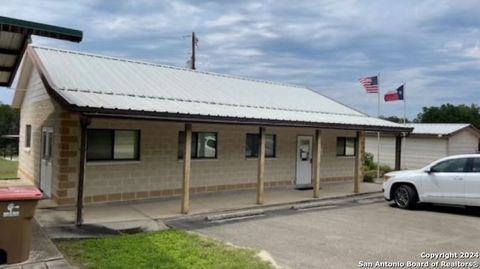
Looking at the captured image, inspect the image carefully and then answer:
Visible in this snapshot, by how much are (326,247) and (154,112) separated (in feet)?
16.9

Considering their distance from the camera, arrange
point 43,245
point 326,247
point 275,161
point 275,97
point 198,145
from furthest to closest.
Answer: point 275,97 < point 275,161 < point 198,145 < point 326,247 < point 43,245

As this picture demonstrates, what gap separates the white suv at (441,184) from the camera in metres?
12.1

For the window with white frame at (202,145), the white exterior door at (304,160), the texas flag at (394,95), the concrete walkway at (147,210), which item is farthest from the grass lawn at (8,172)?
→ the texas flag at (394,95)

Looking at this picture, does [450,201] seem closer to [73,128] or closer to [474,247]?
[474,247]

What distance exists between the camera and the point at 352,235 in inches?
379

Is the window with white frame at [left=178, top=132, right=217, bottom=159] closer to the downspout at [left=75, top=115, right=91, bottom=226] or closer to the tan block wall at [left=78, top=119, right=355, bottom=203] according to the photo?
the tan block wall at [left=78, top=119, right=355, bottom=203]

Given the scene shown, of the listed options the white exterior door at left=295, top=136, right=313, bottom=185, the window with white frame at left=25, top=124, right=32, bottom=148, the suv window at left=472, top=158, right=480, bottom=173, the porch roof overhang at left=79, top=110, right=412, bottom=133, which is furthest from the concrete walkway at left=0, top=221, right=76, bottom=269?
the white exterior door at left=295, top=136, right=313, bottom=185

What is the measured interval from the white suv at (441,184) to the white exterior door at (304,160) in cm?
453

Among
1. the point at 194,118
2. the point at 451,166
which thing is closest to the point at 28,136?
the point at 194,118

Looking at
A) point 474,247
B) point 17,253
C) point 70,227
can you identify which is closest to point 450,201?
point 474,247

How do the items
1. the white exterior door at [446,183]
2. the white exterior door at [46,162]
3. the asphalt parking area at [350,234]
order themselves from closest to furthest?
1. the asphalt parking area at [350,234]
2. the white exterior door at [446,183]
3. the white exterior door at [46,162]

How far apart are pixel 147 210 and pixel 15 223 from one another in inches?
213

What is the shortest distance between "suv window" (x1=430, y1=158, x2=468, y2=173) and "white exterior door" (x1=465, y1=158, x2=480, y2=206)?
27 centimetres

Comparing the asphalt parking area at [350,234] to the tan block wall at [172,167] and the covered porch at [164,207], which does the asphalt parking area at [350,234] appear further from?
the tan block wall at [172,167]
